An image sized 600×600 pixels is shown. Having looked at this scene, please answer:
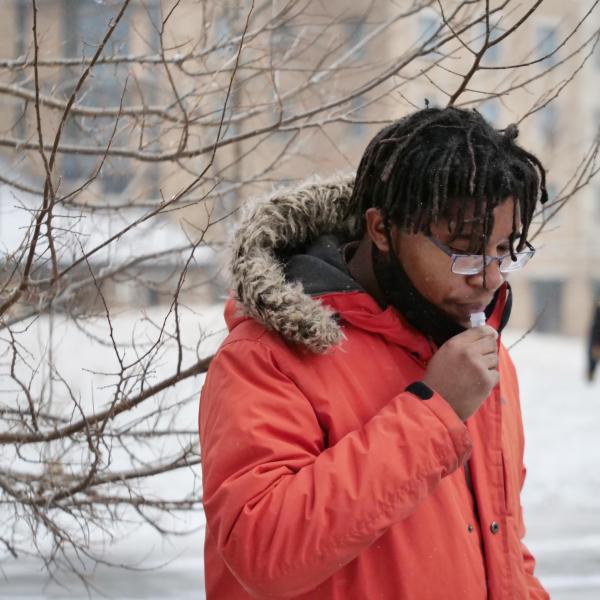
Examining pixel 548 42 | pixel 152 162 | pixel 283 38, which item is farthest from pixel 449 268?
pixel 548 42

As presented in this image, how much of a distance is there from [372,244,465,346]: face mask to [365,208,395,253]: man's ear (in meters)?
0.02

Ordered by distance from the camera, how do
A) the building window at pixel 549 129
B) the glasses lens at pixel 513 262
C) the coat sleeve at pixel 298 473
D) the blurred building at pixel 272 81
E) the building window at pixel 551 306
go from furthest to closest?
the building window at pixel 551 306, the building window at pixel 549 129, the blurred building at pixel 272 81, the glasses lens at pixel 513 262, the coat sleeve at pixel 298 473

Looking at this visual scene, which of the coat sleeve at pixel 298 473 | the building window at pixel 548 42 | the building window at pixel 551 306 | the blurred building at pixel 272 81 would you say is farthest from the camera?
the building window at pixel 551 306

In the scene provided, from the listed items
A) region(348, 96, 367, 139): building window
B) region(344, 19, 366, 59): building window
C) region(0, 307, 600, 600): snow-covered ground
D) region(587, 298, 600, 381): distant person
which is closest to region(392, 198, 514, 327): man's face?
region(0, 307, 600, 600): snow-covered ground

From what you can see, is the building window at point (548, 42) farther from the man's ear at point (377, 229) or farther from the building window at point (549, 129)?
the man's ear at point (377, 229)

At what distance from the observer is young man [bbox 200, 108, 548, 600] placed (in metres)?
1.43

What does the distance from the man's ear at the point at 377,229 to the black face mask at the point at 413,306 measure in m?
0.02

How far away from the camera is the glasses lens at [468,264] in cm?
162

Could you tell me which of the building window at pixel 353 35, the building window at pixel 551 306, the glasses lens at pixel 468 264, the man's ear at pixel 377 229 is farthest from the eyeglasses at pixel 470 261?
the building window at pixel 551 306

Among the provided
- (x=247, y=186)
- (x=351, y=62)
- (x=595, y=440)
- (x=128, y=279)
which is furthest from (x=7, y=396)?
(x=595, y=440)

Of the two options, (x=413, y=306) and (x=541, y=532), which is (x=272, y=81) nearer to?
(x=413, y=306)

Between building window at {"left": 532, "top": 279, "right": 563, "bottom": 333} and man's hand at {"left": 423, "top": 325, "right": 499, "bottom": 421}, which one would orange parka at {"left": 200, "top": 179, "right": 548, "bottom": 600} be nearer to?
man's hand at {"left": 423, "top": 325, "right": 499, "bottom": 421}

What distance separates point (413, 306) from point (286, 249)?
0.33m

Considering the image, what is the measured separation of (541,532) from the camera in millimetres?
7941
